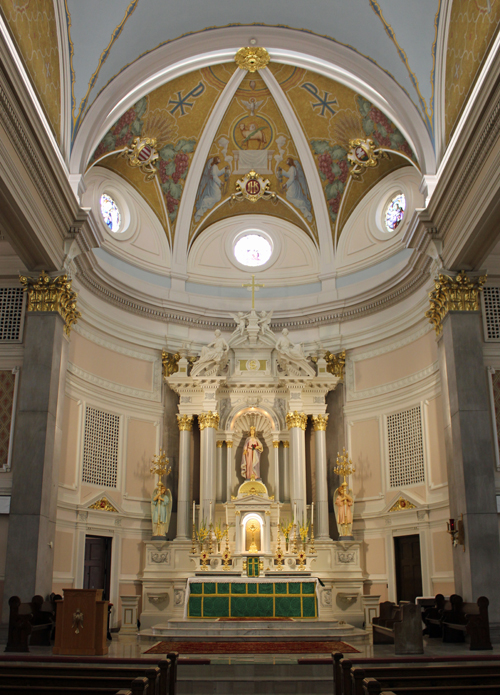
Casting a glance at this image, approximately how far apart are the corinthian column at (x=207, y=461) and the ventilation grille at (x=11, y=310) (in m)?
6.35

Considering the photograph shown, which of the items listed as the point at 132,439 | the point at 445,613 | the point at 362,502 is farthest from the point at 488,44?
the point at 132,439

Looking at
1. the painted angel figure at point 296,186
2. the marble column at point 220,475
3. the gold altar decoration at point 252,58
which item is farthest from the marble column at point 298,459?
the gold altar decoration at point 252,58

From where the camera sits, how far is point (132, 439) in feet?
63.4

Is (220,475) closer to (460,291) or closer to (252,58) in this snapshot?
(460,291)

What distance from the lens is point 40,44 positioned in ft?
45.7

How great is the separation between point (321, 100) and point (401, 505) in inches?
457

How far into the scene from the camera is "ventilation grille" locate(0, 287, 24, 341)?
15.1 m

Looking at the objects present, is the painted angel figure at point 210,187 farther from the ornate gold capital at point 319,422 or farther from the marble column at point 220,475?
the ornate gold capital at point 319,422

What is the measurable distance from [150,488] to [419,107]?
1225 cm

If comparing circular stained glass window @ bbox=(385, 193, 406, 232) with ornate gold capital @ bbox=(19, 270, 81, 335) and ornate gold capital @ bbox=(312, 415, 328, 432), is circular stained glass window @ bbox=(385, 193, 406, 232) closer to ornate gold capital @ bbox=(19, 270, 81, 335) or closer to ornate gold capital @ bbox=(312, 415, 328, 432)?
ornate gold capital @ bbox=(312, 415, 328, 432)

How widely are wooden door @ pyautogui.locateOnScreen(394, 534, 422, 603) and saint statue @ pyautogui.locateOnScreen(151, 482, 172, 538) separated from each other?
6.14m

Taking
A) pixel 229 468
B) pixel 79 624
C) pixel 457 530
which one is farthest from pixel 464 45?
pixel 79 624

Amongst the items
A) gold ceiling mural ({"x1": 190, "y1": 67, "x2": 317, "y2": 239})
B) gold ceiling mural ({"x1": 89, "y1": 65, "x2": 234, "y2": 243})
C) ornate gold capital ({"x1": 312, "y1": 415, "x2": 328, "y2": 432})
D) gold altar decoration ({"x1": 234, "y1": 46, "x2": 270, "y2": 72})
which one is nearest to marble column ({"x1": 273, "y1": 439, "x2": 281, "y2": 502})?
ornate gold capital ({"x1": 312, "y1": 415, "x2": 328, "y2": 432})

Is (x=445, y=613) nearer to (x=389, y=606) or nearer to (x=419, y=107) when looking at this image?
(x=389, y=606)
